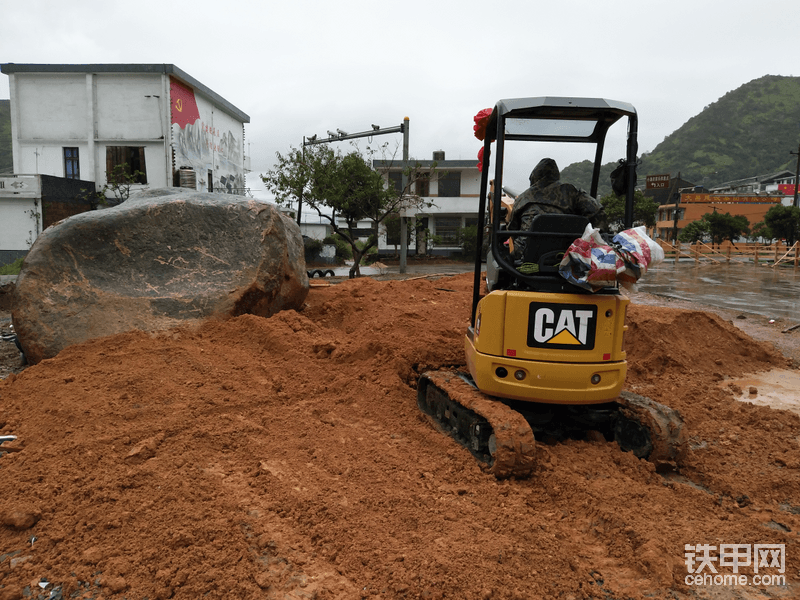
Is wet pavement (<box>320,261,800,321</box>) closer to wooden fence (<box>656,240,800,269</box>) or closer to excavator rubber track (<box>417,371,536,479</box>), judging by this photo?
wooden fence (<box>656,240,800,269</box>)

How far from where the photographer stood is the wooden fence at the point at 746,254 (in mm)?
31797

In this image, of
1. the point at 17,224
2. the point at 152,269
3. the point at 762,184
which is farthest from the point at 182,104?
the point at 762,184

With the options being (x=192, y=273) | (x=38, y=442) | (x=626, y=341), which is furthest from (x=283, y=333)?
(x=626, y=341)

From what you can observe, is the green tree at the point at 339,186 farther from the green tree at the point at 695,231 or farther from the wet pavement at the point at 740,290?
the green tree at the point at 695,231

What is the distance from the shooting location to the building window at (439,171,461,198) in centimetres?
4000

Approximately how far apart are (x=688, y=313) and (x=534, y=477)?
6546 mm

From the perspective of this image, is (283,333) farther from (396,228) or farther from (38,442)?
(396,228)

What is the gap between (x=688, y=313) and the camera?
9445mm

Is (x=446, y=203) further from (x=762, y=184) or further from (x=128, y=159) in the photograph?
(x=762, y=184)

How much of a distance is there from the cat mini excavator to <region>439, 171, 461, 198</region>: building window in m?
35.7

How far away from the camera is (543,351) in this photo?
4.25 metres

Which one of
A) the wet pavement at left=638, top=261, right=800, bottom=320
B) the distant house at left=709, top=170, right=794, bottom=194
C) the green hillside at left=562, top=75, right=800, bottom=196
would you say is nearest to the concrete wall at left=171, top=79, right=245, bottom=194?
the wet pavement at left=638, top=261, right=800, bottom=320

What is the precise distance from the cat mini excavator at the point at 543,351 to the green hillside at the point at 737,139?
351ft

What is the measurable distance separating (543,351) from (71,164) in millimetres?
30862
